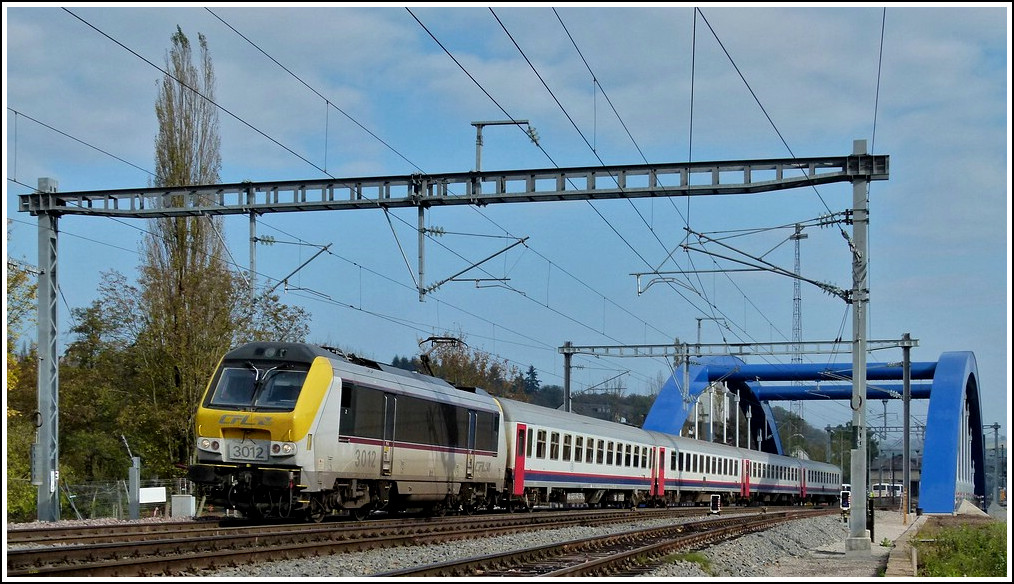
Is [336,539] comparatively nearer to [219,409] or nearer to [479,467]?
[219,409]

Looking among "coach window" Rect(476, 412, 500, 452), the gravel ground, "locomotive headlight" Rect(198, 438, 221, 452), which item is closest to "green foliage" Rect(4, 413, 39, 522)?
"coach window" Rect(476, 412, 500, 452)

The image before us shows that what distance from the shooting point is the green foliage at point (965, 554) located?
18078mm

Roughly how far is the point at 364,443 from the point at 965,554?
1134 cm

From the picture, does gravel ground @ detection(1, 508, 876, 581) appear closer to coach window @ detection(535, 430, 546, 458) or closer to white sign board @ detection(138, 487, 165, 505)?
coach window @ detection(535, 430, 546, 458)

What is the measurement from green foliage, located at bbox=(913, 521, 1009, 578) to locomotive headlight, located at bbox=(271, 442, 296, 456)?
1022cm

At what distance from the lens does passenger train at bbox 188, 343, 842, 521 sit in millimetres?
19625

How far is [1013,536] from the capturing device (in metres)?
16.6

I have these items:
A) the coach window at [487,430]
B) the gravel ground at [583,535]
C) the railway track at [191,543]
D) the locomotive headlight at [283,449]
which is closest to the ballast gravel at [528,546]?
the gravel ground at [583,535]

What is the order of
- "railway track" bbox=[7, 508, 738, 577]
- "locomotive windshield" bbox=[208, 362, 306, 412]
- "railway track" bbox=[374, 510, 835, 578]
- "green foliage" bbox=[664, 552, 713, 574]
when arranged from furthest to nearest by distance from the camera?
1. "locomotive windshield" bbox=[208, 362, 306, 412]
2. "green foliage" bbox=[664, 552, 713, 574]
3. "railway track" bbox=[374, 510, 835, 578]
4. "railway track" bbox=[7, 508, 738, 577]

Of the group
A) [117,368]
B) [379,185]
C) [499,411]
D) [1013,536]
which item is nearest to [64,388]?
[117,368]

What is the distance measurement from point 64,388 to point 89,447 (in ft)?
16.1

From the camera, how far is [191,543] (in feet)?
49.7

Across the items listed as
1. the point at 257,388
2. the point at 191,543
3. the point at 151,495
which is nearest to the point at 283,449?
the point at 257,388

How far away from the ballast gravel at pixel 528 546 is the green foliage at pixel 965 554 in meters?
2.38
